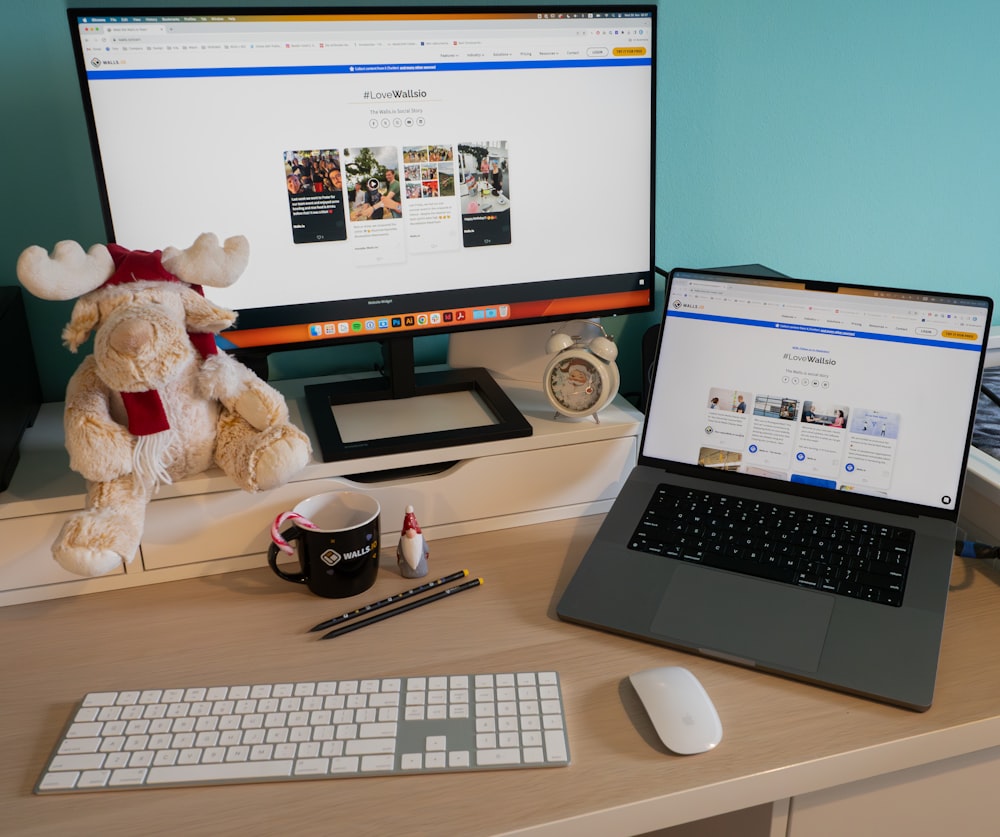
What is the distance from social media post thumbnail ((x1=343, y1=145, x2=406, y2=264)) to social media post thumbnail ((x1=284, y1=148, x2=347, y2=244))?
0.05 feet

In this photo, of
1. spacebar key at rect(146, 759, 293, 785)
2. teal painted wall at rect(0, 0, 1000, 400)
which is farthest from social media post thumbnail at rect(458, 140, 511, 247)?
spacebar key at rect(146, 759, 293, 785)

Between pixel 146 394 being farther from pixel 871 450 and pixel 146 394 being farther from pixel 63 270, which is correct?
pixel 871 450

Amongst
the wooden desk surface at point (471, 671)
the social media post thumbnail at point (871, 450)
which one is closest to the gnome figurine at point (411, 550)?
the wooden desk surface at point (471, 671)

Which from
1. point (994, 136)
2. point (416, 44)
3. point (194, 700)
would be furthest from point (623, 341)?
point (194, 700)

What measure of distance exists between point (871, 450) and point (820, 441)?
0.05 metres

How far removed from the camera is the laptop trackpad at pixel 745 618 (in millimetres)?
828

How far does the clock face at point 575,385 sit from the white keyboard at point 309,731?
14.5 inches

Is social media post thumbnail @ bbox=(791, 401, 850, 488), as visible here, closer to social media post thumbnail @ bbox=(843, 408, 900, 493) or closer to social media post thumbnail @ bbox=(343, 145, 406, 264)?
social media post thumbnail @ bbox=(843, 408, 900, 493)

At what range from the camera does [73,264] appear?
2.72 ft

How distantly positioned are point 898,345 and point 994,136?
2.33 ft

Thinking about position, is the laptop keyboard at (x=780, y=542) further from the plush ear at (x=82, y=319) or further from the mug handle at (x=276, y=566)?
the plush ear at (x=82, y=319)

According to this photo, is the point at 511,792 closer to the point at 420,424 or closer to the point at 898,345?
the point at 420,424

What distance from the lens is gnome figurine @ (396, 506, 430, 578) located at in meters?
0.97

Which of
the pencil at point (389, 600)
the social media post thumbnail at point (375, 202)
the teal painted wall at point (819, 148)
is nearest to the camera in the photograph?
the pencil at point (389, 600)
